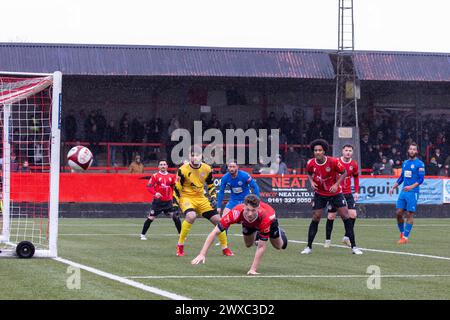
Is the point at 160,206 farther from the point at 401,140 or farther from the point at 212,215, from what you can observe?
the point at 401,140

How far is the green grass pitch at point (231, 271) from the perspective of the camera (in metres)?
11.8

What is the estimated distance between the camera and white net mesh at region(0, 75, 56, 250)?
1861cm

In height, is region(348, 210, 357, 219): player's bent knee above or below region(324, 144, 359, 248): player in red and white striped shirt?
below

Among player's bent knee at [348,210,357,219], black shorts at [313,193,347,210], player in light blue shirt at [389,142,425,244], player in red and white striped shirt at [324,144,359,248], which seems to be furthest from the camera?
player in light blue shirt at [389,142,425,244]

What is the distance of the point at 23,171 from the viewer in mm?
33156

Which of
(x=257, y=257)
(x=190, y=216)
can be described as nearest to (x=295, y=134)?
(x=190, y=216)

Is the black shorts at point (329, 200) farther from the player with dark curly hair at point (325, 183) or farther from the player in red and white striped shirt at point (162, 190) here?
the player in red and white striped shirt at point (162, 190)

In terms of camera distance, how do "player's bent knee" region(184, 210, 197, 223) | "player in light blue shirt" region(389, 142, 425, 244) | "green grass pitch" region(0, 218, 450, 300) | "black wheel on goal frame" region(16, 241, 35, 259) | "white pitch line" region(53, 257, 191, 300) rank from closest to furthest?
"white pitch line" region(53, 257, 191, 300), "green grass pitch" region(0, 218, 450, 300), "black wheel on goal frame" region(16, 241, 35, 259), "player's bent knee" region(184, 210, 197, 223), "player in light blue shirt" region(389, 142, 425, 244)

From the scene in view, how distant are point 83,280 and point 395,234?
48.2ft

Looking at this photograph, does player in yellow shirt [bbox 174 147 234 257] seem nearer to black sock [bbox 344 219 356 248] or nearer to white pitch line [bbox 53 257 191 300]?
black sock [bbox 344 219 356 248]

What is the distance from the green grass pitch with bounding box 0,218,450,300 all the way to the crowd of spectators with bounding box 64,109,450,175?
16732 mm

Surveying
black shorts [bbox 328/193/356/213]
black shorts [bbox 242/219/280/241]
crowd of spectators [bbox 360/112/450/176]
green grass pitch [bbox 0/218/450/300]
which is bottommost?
green grass pitch [bbox 0/218/450/300]

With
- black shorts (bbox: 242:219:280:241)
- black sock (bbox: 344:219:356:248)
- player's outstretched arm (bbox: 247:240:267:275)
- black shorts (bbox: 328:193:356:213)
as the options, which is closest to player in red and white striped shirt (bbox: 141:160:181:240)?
black shorts (bbox: 328:193:356:213)
